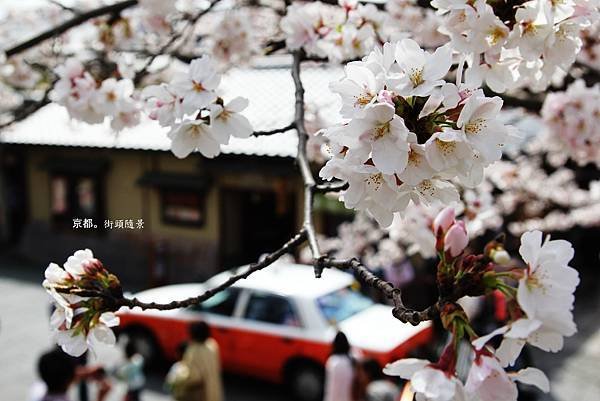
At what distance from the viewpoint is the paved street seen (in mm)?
6484

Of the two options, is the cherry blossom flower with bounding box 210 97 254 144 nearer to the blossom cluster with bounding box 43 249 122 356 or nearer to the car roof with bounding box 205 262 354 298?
the blossom cluster with bounding box 43 249 122 356

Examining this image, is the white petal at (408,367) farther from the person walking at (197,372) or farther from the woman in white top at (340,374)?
the person walking at (197,372)

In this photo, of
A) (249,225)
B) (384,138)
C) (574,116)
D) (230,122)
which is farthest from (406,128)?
(249,225)

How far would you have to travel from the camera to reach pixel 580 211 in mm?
7305

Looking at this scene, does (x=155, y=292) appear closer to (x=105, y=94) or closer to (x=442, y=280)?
(x=105, y=94)

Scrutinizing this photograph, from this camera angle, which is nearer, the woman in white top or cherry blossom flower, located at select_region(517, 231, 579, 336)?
cherry blossom flower, located at select_region(517, 231, 579, 336)

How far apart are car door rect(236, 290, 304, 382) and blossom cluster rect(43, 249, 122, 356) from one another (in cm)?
463

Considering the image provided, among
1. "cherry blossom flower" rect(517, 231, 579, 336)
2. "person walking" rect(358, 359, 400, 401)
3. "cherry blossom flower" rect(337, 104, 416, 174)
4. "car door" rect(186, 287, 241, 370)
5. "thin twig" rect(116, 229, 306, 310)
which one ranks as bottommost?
"car door" rect(186, 287, 241, 370)

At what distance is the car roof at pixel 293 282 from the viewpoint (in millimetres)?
6064

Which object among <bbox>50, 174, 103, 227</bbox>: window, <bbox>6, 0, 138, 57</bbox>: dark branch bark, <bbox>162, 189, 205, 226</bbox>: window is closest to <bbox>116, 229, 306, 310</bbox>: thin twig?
<bbox>6, 0, 138, 57</bbox>: dark branch bark

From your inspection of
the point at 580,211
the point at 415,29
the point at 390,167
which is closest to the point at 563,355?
the point at 580,211

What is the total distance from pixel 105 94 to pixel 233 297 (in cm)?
432

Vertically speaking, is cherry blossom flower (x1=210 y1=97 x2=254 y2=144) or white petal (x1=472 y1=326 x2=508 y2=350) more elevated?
cherry blossom flower (x1=210 y1=97 x2=254 y2=144)

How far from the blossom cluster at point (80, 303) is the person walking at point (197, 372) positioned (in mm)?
3433
